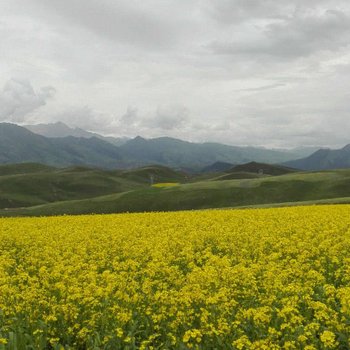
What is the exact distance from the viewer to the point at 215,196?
85.5 m

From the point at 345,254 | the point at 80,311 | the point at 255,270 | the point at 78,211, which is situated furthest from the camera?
the point at 78,211

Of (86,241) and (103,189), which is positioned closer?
(86,241)

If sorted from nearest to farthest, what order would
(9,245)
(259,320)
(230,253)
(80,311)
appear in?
(259,320), (80,311), (230,253), (9,245)

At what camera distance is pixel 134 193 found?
92.3 m

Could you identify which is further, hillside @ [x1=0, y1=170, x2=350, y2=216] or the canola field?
hillside @ [x1=0, y1=170, x2=350, y2=216]

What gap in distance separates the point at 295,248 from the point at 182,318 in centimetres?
861

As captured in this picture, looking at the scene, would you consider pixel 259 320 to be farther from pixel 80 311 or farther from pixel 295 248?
pixel 295 248

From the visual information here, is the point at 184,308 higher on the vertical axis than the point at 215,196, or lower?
higher

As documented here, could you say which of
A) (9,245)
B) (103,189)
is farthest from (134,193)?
(103,189)

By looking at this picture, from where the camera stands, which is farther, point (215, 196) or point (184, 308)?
point (215, 196)

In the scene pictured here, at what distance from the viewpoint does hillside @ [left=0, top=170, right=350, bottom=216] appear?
8181cm

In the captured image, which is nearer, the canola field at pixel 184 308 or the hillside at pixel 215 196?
the canola field at pixel 184 308

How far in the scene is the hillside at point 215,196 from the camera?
268ft

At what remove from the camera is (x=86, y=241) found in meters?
22.0
